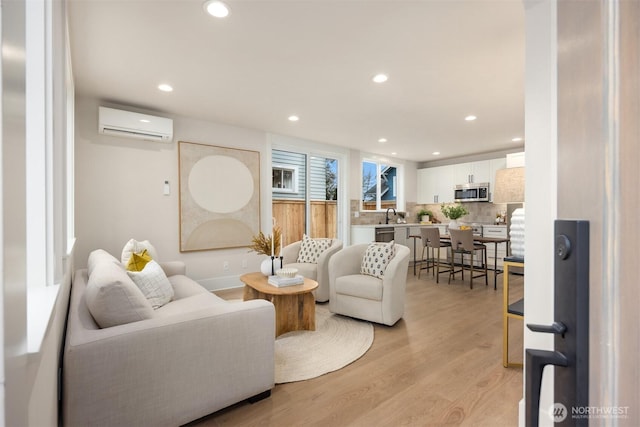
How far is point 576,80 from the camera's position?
0.37 meters

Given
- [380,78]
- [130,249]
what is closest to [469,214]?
[380,78]

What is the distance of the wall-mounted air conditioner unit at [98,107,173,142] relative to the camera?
344 centimetres

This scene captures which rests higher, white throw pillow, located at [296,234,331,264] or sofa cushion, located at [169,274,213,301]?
white throw pillow, located at [296,234,331,264]

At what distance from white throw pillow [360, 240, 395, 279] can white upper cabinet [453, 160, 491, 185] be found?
13.6 ft

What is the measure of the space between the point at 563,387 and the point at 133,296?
1.78 m

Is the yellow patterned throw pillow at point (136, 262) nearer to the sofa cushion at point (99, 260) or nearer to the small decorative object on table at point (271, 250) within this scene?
the sofa cushion at point (99, 260)

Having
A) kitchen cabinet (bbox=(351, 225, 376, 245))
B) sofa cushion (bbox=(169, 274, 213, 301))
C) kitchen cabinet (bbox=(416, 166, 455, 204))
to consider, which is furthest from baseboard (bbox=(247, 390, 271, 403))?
kitchen cabinet (bbox=(416, 166, 455, 204))

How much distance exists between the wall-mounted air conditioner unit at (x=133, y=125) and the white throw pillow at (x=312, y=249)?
220 cm

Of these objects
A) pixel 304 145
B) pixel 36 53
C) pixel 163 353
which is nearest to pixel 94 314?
pixel 163 353

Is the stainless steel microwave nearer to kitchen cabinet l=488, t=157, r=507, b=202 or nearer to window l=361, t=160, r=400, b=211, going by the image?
kitchen cabinet l=488, t=157, r=507, b=202

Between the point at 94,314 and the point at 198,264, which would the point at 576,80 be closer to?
the point at 94,314

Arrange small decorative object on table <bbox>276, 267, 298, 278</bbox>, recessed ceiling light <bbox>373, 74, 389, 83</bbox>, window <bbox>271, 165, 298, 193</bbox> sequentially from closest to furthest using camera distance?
recessed ceiling light <bbox>373, 74, 389, 83</bbox>, small decorative object on table <bbox>276, 267, 298, 278</bbox>, window <bbox>271, 165, 298, 193</bbox>

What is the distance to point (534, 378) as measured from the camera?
417 mm

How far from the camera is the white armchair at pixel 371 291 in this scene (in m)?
3.02
